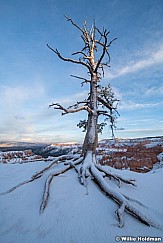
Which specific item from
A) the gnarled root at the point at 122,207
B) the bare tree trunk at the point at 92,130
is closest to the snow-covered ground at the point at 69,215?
the gnarled root at the point at 122,207

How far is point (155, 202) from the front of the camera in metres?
5.43

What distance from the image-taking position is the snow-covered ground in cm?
375

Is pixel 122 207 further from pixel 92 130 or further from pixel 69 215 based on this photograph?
pixel 92 130

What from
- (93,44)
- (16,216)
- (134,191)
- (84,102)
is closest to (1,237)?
(16,216)

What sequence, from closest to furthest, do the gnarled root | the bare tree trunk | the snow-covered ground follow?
the snow-covered ground → the gnarled root → the bare tree trunk

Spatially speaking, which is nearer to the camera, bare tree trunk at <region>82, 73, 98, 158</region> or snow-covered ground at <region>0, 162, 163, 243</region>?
snow-covered ground at <region>0, 162, 163, 243</region>

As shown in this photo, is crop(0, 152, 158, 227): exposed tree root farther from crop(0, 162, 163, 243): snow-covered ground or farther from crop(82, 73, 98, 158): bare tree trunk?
crop(82, 73, 98, 158): bare tree trunk

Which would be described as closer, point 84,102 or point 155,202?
point 155,202

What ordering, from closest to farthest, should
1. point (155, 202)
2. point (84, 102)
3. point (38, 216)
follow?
point (38, 216) < point (155, 202) < point (84, 102)

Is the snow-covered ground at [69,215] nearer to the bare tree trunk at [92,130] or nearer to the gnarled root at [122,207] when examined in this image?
the gnarled root at [122,207]

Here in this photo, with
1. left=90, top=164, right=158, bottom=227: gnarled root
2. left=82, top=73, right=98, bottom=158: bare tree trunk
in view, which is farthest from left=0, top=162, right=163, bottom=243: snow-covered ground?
left=82, top=73, right=98, bottom=158: bare tree trunk

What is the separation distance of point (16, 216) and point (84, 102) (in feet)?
19.1

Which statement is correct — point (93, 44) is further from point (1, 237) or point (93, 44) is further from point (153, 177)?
point (1, 237)

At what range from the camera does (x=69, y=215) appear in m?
4.37
